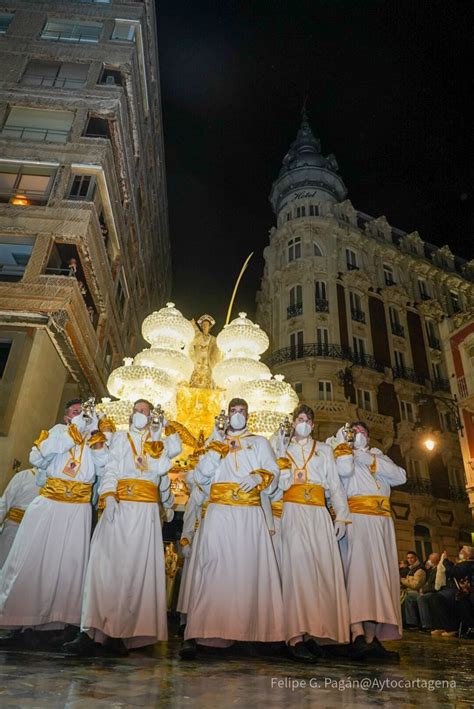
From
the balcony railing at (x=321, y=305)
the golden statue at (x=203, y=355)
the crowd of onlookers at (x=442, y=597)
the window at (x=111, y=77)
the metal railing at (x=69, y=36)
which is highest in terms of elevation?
the metal railing at (x=69, y=36)

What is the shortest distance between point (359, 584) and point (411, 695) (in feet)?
7.81

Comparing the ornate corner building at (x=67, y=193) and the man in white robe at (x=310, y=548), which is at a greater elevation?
the ornate corner building at (x=67, y=193)

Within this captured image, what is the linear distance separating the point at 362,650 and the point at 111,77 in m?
20.2

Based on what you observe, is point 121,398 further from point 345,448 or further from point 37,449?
point 345,448

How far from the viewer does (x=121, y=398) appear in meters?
9.02

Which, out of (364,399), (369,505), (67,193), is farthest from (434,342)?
(369,505)

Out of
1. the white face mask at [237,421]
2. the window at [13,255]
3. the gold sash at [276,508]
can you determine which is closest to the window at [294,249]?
the window at [13,255]

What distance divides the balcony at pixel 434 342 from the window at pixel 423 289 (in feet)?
10.1

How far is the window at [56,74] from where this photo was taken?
17.4 meters

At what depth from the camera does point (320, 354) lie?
23.9 metres

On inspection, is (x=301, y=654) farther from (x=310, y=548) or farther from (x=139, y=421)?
(x=139, y=421)

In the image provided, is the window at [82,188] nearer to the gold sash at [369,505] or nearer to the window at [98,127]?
the window at [98,127]

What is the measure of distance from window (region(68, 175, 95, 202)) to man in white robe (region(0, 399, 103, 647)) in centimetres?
1134

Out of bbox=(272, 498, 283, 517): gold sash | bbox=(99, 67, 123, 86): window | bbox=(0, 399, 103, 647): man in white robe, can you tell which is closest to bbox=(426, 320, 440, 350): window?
bbox=(99, 67, 123, 86): window
